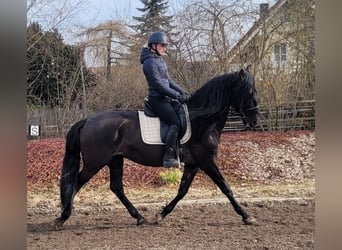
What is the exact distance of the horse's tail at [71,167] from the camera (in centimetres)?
467

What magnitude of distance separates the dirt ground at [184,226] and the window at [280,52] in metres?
2.13

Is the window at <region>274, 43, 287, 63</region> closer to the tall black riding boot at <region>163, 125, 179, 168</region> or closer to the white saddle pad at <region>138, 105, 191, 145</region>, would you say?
the white saddle pad at <region>138, 105, 191, 145</region>

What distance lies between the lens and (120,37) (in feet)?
22.2

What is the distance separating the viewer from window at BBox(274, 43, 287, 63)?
708cm

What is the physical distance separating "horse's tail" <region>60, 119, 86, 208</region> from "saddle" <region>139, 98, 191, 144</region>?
0.66m

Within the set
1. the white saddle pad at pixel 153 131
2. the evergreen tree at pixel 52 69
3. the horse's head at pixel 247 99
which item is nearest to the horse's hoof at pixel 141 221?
the white saddle pad at pixel 153 131

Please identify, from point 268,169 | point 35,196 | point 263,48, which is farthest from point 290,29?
point 35,196

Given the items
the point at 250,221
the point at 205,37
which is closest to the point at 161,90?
the point at 250,221

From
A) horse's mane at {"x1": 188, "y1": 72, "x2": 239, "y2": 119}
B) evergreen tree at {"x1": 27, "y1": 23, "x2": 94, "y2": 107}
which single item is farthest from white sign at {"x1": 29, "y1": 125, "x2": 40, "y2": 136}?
horse's mane at {"x1": 188, "y1": 72, "x2": 239, "y2": 119}

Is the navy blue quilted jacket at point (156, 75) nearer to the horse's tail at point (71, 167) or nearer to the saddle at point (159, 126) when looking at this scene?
the saddle at point (159, 126)

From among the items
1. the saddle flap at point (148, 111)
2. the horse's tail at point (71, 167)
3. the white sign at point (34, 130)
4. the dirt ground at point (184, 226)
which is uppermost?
the saddle flap at point (148, 111)

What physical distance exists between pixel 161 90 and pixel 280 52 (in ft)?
10.6

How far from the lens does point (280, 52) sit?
7.15m

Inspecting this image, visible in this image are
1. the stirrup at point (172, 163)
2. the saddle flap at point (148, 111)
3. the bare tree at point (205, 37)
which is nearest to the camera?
the stirrup at point (172, 163)
